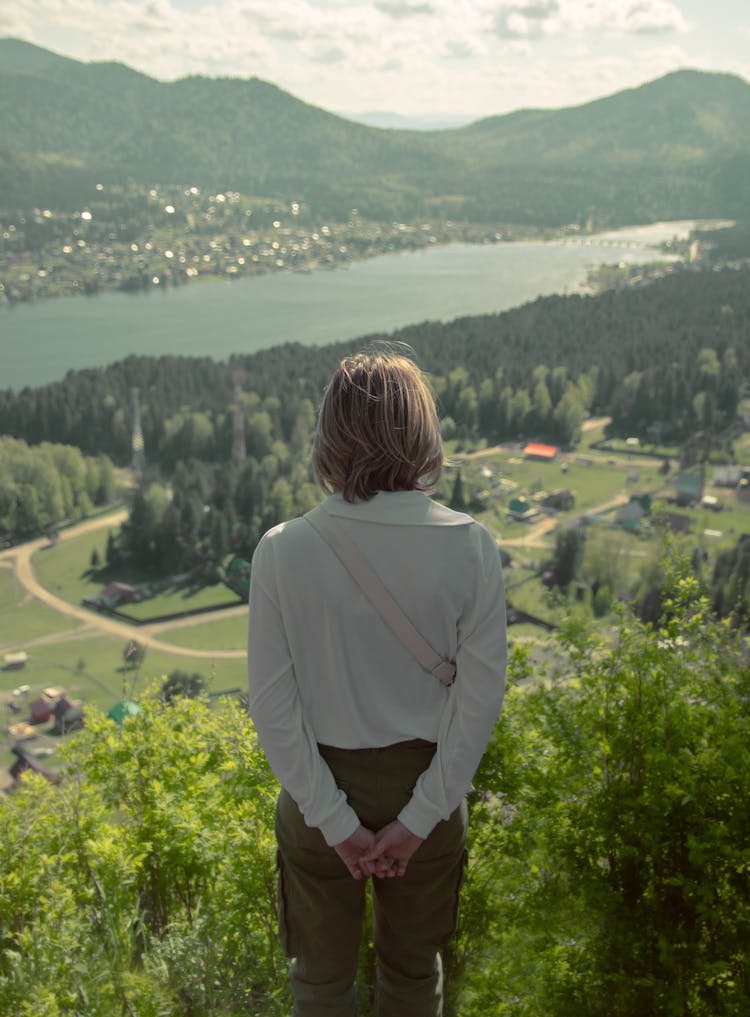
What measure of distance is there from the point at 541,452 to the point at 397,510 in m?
37.8

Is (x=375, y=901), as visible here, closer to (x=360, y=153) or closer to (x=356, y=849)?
(x=356, y=849)

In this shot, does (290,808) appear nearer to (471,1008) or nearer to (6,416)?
(471,1008)

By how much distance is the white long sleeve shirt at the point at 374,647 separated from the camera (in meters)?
1.50

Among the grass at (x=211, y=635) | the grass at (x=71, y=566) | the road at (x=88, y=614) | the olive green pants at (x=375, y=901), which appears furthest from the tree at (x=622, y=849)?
the grass at (x=71, y=566)

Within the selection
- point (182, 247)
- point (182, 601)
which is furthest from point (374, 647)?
point (182, 247)

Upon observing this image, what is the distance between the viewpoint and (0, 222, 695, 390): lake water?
186 ft

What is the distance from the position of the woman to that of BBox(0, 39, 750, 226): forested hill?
125445 mm

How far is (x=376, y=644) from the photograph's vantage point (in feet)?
4.97

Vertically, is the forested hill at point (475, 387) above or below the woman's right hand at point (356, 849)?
below

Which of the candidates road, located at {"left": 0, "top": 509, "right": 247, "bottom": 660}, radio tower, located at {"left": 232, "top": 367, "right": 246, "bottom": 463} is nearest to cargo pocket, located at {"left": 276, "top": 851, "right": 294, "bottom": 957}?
road, located at {"left": 0, "top": 509, "right": 247, "bottom": 660}

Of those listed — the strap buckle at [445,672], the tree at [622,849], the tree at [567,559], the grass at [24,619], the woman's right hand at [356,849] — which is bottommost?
the grass at [24,619]

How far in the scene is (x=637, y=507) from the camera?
103 ft

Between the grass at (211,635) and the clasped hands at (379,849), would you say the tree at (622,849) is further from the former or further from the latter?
the grass at (211,635)

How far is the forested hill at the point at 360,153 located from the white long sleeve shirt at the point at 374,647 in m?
126
